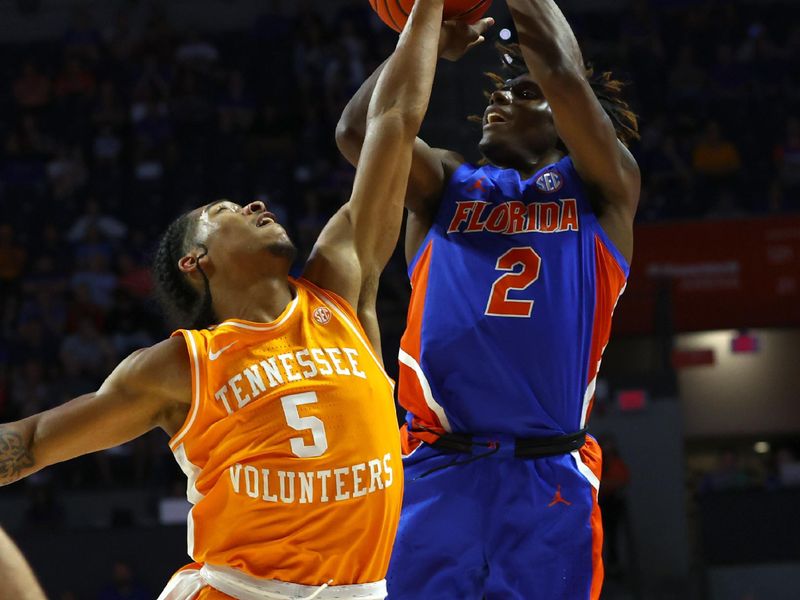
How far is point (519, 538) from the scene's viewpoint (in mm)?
4098

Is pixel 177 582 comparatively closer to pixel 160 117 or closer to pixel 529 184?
pixel 529 184

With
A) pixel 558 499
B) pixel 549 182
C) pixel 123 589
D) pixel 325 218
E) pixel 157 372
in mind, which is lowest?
pixel 123 589

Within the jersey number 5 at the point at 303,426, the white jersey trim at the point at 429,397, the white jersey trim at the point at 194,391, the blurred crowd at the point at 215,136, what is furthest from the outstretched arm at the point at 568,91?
the blurred crowd at the point at 215,136

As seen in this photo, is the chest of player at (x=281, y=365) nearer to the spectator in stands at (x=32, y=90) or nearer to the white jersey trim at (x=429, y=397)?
the white jersey trim at (x=429, y=397)

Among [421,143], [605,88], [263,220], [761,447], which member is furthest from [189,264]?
[761,447]

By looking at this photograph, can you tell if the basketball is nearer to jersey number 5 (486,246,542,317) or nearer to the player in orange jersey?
jersey number 5 (486,246,542,317)

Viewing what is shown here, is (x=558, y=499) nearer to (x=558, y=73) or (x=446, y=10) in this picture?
(x=558, y=73)

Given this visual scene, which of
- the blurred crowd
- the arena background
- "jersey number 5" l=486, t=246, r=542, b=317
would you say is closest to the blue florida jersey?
"jersey number 5" l=486, t=246, r=542, b=317

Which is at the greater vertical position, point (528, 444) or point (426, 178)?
point (426, 178)

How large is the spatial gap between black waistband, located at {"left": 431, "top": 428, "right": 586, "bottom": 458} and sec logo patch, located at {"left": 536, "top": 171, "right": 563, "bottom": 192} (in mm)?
840

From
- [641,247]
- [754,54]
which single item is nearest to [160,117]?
[641,247]

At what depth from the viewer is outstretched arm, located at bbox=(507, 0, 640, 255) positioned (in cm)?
411

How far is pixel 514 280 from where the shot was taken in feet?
13.9

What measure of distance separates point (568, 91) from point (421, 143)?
1.93 ft
